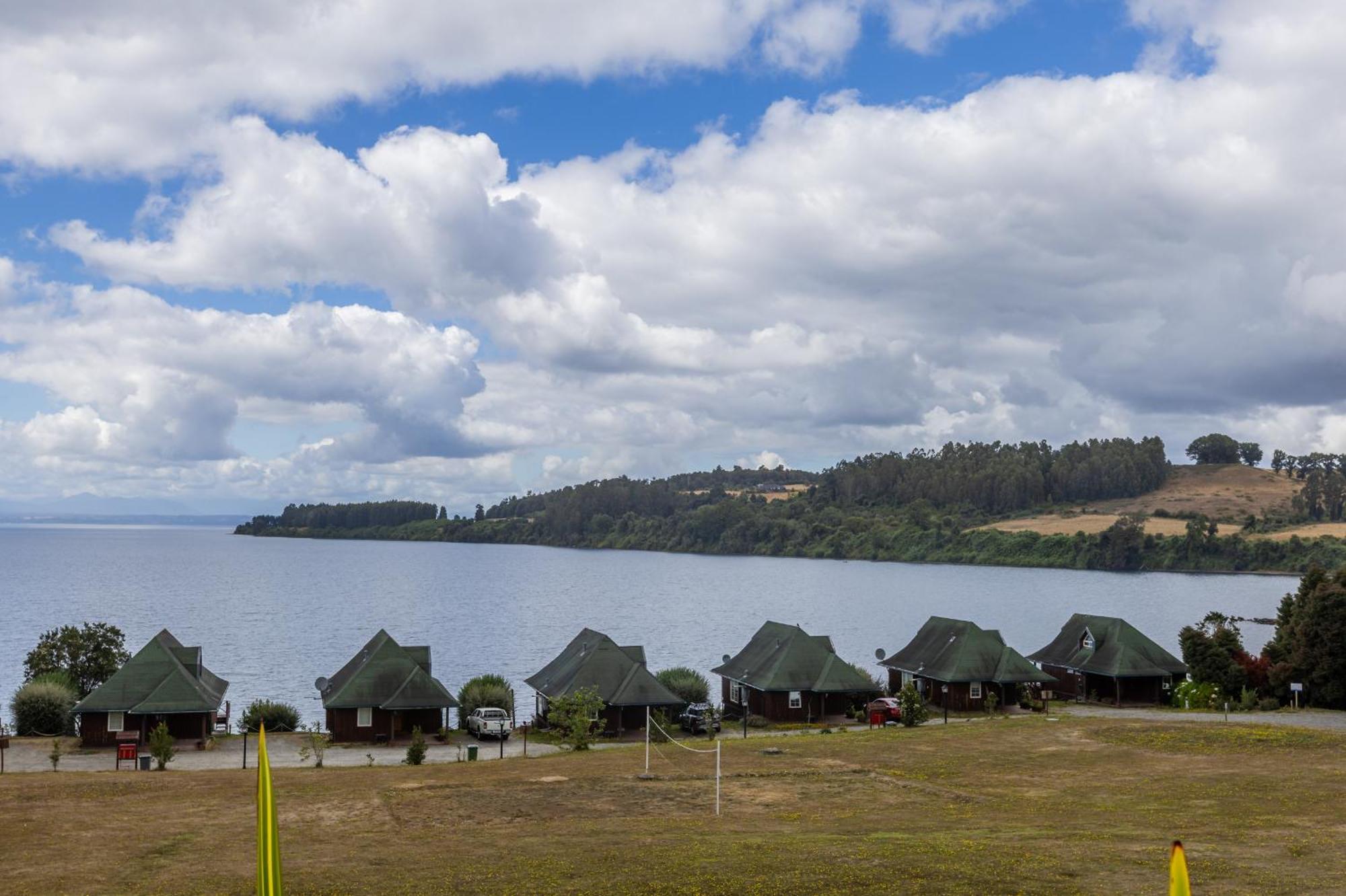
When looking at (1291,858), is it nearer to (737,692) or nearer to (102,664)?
(737,692)

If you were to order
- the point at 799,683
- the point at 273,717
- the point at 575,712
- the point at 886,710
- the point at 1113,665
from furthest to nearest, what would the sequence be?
1. the point at 1113,665
2. the point at 886,710
3. the point at 799,683
4. the point at 273,717
5. the point at 575,712

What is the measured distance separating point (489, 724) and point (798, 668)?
56.2 feet

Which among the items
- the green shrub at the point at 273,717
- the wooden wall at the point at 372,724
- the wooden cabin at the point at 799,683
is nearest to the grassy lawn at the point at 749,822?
the wooden wall at the point at 372,724

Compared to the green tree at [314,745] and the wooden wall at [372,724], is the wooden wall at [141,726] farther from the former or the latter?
the wooden wall at [372,724]

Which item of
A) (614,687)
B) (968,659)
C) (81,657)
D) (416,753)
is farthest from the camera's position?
(968,659)

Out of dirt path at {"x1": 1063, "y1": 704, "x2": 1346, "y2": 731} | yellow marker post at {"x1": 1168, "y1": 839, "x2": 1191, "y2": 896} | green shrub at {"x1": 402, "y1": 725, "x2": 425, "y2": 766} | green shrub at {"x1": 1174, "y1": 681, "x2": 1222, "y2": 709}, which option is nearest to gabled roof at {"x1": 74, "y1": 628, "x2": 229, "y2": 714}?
green shrub at {"x1": 402, "y1": 725, "x2": 425, "y2": 766}

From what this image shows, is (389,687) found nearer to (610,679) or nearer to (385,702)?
(385,702)

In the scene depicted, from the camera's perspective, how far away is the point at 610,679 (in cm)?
5478

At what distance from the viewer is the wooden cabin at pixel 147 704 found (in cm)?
4888

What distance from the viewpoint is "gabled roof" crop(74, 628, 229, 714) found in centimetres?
4888

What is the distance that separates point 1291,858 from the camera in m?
23.8

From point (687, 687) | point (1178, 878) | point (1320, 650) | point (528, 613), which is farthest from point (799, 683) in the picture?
point (528, 613)

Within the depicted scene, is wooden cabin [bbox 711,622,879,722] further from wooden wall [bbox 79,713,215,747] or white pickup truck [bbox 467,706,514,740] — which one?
wooden wall [bbox 79,713,215,747]

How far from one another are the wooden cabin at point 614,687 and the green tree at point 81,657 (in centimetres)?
2549
